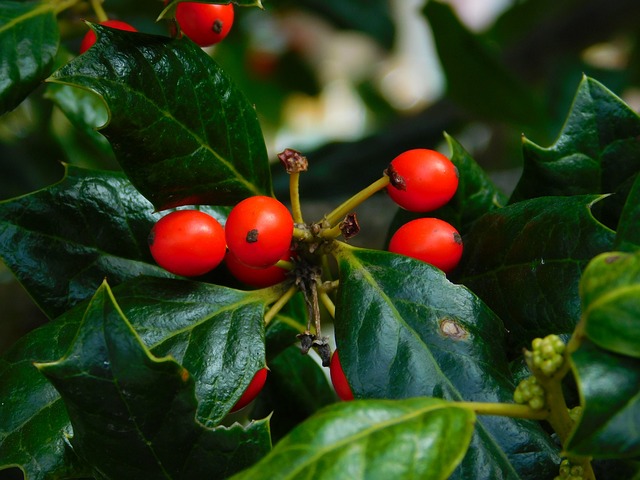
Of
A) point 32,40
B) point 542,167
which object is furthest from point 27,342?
point 542,167

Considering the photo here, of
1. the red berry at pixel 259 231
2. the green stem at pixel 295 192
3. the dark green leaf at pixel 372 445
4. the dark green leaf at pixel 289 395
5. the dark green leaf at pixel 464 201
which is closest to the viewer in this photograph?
the dark green leaf at pixel 372 445

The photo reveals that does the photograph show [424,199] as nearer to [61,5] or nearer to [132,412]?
[132,412]

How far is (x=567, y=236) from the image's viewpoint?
85 centimetres

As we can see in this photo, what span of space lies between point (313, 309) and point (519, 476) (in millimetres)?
307

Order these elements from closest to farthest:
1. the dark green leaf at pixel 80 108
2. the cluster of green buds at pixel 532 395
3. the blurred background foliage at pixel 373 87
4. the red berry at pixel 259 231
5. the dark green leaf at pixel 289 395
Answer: the cluster of green buds at pixel 532 395
the red berry at pixel 259 231
the dark green leaf at pixel 289 395
the dark green leaf at pixel 80 108
the blurred background foliage at pixel 373 87

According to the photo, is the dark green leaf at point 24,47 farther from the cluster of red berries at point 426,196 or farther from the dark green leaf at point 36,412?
the cluster of red berries at point 426,196

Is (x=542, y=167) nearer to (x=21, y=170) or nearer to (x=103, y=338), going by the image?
(x=103, y=338)

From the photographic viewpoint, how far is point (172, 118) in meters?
0.86

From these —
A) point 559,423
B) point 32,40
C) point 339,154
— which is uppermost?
point 32,40

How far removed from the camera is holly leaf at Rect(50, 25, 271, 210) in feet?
2.69

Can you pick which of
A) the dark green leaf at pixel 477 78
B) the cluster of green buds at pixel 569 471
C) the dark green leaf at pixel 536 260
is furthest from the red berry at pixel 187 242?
the dark green leaf at pixel 477 78

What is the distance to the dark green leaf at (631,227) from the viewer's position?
2.35ft

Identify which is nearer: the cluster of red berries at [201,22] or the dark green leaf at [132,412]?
the dark green leaf at [132,412]

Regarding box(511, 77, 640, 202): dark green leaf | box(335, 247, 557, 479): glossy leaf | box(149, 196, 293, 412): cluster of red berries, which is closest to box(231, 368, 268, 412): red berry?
box(149, 196, 293, 412): cluster of red berries
